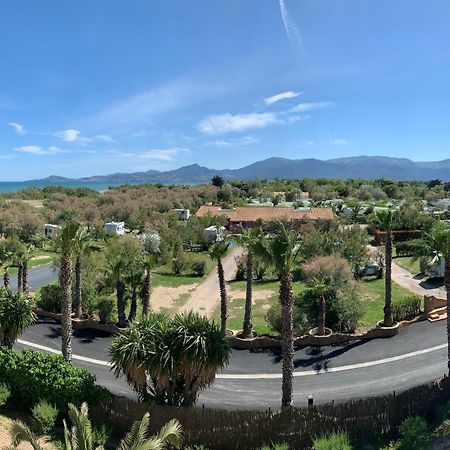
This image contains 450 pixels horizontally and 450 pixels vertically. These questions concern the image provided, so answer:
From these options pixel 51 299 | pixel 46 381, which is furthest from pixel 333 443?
pixel 51 299

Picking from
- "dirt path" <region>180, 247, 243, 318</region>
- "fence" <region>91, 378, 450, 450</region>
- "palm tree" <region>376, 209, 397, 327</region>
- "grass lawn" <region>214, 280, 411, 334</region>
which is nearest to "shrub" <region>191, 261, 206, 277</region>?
"dirt path" <region>180, 247, 243, 318</region>

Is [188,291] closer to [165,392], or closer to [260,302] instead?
[260,302]

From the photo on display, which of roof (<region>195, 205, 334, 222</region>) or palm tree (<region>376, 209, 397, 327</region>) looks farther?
roof (<region>195, 205, 334, 222</region>)

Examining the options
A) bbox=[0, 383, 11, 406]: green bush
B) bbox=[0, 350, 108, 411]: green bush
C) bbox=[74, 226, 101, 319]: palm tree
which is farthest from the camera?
bbox=[74, 226, 101, 319]: palm tree

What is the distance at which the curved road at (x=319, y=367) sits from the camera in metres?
18.7

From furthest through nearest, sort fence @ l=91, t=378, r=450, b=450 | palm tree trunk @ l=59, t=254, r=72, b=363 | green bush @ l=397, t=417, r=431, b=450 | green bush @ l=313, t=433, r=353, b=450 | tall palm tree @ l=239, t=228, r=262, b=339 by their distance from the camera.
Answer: tall palm tree @ l=239, t=228, r=262, b=339, palm tree trunk @ l=59, t=254, r=72, b=363, fence @ l=91, t=378, r=450, b=450, green bush @ l=397, t=417, r=431, b=450, green bush @ l=313, t=433, r=353, b=450

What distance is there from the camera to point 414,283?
36.3 meters

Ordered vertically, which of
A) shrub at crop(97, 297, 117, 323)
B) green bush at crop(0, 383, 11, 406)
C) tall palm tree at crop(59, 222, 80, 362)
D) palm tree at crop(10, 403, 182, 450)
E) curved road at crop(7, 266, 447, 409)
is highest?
tall palm tree at crop(59, 222, 80, 362)

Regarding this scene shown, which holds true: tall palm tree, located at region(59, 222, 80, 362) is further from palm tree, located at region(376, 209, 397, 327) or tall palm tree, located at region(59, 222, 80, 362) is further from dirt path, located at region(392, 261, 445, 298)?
dirt path, located at region(392, 261, 445, 298)

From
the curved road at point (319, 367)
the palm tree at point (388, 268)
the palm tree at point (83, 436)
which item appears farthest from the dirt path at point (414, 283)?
the palm tree at point (83, 436)

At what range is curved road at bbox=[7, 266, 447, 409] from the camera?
18719 millimetres

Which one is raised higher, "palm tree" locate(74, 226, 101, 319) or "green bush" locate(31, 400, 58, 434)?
"palm tree" locate(74, 226, 101, 319)

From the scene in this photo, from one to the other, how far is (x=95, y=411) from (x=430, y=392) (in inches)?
440

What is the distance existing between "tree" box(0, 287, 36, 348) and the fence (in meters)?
7.90
